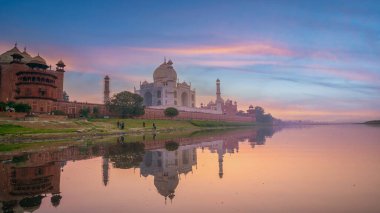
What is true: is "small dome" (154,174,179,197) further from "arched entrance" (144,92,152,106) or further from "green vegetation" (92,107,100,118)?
"arched entrance" (144,92,152,106)

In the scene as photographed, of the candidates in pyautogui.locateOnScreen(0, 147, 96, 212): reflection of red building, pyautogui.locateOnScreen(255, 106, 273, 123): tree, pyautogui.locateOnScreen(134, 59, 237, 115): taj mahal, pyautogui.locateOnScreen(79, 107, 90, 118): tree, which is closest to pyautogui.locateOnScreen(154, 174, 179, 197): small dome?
pyautogui.locateOnScreen(0, 147, 96, 212): reflection of red building

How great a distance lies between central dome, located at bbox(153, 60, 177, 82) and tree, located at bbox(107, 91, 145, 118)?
96.8 ft

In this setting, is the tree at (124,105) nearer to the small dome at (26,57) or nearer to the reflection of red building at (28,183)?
the small dome at (26,57)

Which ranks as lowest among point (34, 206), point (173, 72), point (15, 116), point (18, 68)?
point (34, 206)

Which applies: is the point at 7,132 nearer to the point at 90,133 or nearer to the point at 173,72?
the point at 90,133

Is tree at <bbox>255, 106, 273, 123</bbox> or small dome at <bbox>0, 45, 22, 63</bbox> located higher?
small dome at <bbox>0, 45, 22, 63</bbox>

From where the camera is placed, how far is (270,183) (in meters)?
10.2

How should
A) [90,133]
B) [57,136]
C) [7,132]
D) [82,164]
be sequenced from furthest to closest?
[90,133], [57,136], [7,132], [82,164]

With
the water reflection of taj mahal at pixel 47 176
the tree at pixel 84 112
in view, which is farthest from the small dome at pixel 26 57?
the water reflection of taj mahal at pixel 47 176

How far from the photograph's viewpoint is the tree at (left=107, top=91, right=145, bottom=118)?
193 ft

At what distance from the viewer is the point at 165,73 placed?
90.6 metres

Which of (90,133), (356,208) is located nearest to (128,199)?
(356,208)

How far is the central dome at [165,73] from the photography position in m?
90.1

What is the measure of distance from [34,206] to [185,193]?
4.19 metres
